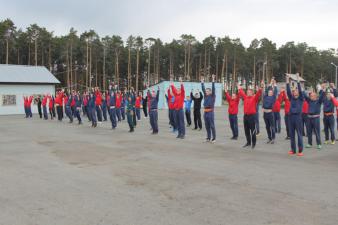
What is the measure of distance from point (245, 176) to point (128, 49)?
67.4 metres

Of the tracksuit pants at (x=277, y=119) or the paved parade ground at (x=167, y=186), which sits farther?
the tracksuit pants at (x=277, y=119)

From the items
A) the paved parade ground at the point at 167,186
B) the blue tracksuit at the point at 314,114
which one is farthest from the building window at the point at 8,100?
the blue tracksuit at the point at 314,114

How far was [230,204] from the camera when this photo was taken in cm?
615

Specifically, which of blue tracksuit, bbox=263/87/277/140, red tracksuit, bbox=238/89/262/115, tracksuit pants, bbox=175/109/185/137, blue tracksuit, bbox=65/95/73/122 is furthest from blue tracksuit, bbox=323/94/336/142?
blue tracksuit, bbox=65/95/73/122

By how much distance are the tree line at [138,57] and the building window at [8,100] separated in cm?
2484

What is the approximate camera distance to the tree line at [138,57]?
221 ft

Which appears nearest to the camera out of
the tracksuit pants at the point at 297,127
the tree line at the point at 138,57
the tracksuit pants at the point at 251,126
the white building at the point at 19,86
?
the tracksuit pants at the point at 297,127

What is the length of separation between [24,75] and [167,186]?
37601mm

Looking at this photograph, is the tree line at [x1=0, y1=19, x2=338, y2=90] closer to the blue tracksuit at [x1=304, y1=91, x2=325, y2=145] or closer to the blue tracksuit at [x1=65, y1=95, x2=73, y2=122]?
the blue tracksuit at [x1=65, y1=95, x2=73, y2=122]

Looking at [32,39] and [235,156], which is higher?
[32,39]

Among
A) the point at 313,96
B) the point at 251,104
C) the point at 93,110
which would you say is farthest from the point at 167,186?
the point at 93,110

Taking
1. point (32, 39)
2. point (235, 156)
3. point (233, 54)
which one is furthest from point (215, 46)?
point (235, 156)

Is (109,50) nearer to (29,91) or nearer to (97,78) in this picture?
(97,78)

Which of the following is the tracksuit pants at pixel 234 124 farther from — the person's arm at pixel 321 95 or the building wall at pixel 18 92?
the building wall at pixel 18 92
